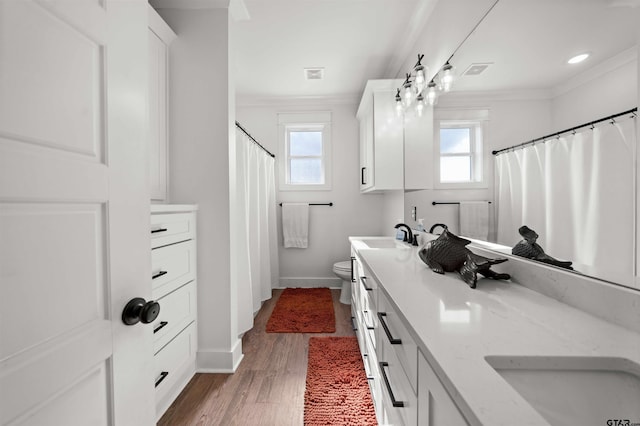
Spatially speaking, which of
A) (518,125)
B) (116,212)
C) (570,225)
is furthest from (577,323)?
(116,212)

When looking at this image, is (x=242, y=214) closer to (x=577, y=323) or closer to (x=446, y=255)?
(x=446, y=255)

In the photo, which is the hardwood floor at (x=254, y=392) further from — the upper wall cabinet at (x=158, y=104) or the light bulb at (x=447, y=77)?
the light bulb at (x=447, y=77)

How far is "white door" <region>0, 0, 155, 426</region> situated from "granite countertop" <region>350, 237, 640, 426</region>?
0.67 meters

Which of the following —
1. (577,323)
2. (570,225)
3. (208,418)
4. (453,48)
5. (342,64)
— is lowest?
(208,418)

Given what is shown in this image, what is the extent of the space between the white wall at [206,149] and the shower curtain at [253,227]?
0.69ft

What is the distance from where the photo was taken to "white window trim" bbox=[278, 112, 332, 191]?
365 cm

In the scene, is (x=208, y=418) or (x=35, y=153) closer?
(x=35, y=153)

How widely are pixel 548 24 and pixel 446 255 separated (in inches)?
36.4

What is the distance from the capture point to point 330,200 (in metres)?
3.71

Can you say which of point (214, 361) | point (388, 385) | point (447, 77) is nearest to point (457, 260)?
point (388, 385)

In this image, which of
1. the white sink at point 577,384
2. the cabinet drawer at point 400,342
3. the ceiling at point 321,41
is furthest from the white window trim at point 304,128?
the white sink at point 577,384

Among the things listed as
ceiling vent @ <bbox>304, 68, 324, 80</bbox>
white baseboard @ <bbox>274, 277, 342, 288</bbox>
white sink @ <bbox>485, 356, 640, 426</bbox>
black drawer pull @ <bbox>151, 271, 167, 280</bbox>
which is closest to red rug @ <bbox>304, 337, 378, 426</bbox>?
black drawer pull @ <bbox>151, 271, 167, 280</bbox>

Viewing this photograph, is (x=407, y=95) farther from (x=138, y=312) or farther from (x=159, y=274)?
(x=138, y=312)

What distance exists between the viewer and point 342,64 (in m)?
2.79
